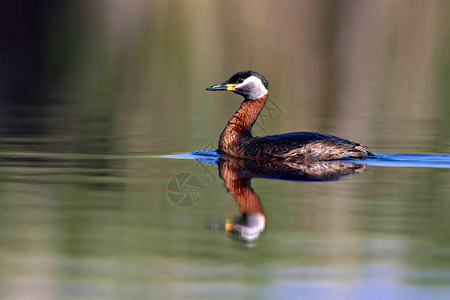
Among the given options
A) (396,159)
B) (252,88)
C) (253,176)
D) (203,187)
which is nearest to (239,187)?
(203,187)

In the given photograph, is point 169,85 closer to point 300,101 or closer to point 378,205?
point 300,101

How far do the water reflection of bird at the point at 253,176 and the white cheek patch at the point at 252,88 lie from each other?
1384 millimetres

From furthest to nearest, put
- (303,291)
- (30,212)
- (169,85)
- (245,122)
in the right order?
(169,85), (245,122), (30,212), (303,291)

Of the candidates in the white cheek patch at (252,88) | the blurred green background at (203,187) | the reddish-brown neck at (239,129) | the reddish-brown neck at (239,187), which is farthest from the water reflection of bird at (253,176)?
the white cheek patch at (252,88)

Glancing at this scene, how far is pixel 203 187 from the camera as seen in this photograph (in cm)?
967

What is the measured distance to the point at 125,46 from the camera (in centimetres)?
3991

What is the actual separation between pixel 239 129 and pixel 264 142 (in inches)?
35.2

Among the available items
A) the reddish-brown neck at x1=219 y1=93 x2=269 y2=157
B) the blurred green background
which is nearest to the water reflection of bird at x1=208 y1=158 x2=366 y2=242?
the blurred green background

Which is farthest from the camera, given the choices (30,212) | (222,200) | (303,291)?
(222,200)

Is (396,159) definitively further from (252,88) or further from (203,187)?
(203,187)

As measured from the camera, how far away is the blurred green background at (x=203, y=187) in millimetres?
6043

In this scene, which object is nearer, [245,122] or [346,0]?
[245,122]

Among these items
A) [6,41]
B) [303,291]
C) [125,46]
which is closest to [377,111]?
[303,291]

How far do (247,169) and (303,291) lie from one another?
544 cm
